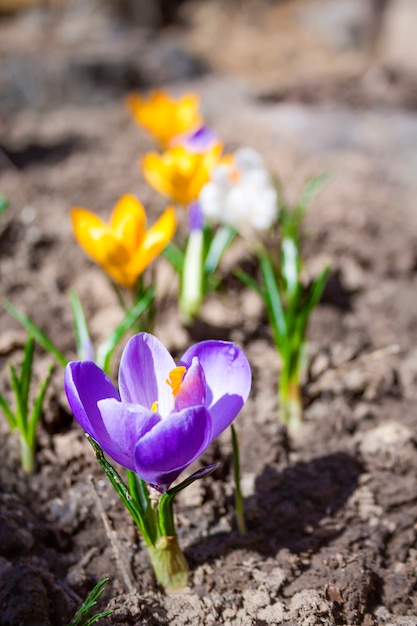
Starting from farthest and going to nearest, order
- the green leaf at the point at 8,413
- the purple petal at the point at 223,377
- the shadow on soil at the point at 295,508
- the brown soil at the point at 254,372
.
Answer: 1. the green leaf at the point at 8,413
2. the shadow on soil at the point at 295,508
3. the brown soil at the point at 254,372
4. the purple petal at the point at 223,377

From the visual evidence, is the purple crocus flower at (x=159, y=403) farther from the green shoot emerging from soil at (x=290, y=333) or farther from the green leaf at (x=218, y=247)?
the green leaf at (x=218, y=247)

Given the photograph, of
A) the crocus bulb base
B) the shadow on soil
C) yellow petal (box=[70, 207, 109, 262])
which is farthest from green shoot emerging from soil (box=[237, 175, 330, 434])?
the crocus bulb base

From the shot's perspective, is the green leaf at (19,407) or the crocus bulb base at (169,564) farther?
the green leaf at (19,407)

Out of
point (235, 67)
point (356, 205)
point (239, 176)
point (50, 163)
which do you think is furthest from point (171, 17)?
point (239, 176)

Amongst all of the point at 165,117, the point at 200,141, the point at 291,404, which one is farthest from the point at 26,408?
the point at 165,117

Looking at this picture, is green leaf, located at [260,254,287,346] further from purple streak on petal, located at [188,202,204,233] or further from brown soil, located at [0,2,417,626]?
purple streak on petal, located at [188,202,204,233]

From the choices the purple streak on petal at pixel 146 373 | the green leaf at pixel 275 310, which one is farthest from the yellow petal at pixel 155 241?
the purple streak on petal at pixel 146 373
